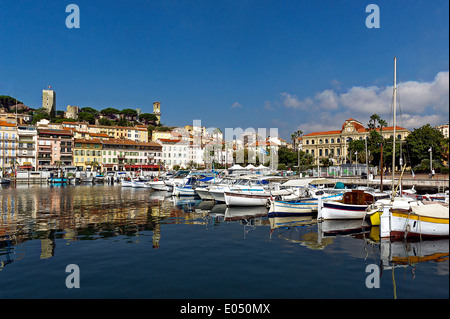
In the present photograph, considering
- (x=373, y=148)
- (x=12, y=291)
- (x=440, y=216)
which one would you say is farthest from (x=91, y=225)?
(x=373, y=148)

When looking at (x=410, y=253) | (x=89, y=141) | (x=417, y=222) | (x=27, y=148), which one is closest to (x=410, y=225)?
(x=417, y=222)

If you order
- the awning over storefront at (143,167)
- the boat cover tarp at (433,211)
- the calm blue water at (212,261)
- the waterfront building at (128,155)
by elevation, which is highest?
the waterfront building at (128,155)

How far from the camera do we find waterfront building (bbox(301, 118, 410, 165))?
109 m

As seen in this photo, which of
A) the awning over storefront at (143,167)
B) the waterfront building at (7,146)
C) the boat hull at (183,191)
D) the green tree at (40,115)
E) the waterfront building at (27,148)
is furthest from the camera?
the green tree at (40,115)

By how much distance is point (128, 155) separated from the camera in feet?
352

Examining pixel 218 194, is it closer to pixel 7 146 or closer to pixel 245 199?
pixel 245 199

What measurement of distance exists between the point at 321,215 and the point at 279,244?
7.93 m

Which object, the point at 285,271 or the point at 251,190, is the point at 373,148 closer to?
the point at 251,190

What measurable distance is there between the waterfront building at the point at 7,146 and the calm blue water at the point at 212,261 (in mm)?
86060

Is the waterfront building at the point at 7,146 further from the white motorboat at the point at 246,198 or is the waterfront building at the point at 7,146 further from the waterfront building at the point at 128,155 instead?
the white motorboat at the point at 246,198

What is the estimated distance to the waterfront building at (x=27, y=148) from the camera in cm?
9406

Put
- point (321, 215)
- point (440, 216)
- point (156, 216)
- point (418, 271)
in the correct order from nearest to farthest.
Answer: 1. point (418, 271)
2. point (440, 216)
3. point (321, 215)
4. point (156, 216)

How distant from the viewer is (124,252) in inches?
568

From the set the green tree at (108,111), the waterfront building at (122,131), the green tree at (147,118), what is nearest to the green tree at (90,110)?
the green tree at (108,111)
